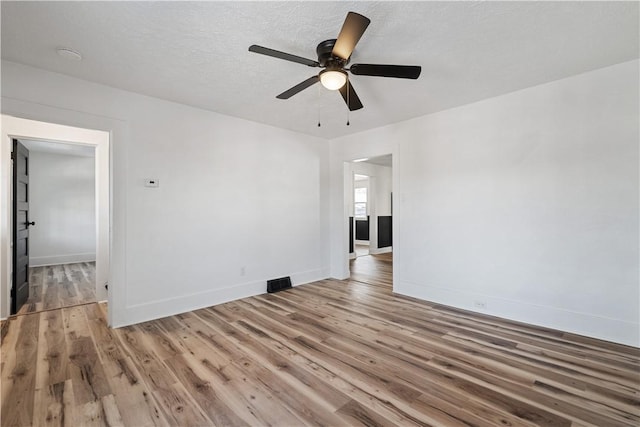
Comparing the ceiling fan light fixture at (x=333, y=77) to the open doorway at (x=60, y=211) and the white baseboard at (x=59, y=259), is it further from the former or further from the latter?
the white baseboard at (x=59, y=259)

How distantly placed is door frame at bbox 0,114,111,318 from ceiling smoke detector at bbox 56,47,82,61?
1111 mm

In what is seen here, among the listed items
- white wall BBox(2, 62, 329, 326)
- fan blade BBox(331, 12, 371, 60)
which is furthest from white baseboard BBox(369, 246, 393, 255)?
fan blade BBox(331, 12, 371, 60)

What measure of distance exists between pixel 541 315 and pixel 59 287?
278 inches

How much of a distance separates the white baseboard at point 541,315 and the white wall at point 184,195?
7.38 feet

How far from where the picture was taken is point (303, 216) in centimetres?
502

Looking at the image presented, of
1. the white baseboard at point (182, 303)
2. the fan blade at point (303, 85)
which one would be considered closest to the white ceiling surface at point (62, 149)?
the white baseboard at point (182, 303)

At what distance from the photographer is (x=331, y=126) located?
459cm

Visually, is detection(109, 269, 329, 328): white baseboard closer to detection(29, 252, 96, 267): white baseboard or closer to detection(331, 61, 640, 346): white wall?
detection(331, 61, 640, 346): white wall

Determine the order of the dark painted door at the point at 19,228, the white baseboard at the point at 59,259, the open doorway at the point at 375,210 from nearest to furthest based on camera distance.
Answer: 1. the dark painted door at the point at 19,228
2. the white baseboard at the point at 59,259
3. the open doorway at the point at 375,210

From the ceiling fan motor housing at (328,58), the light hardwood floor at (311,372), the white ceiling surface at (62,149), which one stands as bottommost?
the light hardwood floor at (311,372)

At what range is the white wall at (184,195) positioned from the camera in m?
2.97

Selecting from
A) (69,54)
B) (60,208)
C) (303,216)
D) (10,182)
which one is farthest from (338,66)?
(60,208)

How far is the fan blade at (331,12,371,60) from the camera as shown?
1.66 meters

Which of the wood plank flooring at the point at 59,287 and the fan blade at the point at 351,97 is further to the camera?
the wood plank flooring at the point at 59,287
